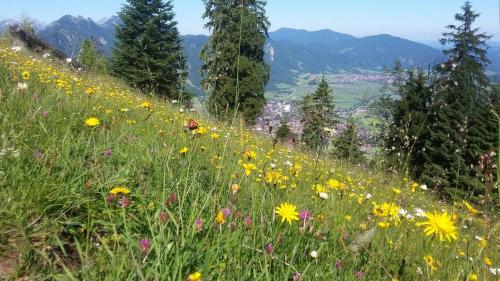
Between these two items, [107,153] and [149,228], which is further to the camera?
[107,153]

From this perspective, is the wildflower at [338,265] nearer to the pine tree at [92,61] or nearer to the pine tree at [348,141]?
the pine tree at [348,141]

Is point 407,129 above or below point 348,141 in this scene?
above

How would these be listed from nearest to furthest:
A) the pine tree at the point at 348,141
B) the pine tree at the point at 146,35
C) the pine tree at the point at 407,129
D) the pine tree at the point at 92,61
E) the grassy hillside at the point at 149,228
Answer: the grassy hillside at the point at 149,228, the pine tree at the point at 407,129, the pine tree at the point at 348,141, the pine tree at the point at 92,61, the pine tree at the point at 146,35

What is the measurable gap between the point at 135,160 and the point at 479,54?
3492 centimetres

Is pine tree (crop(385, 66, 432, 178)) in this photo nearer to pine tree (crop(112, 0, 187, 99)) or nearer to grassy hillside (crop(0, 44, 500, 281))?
grassy hillside (crop(0, 44, 500, 281))

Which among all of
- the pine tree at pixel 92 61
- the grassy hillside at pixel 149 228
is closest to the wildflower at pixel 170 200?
the grassy hillside at pixel 149 228

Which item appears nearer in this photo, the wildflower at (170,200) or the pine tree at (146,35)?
the wildflower at (170,200)

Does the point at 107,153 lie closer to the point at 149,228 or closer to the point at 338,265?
the point at 149,228

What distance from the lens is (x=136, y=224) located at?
67.4 inches

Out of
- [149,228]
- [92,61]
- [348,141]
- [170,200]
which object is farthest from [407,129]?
[92,61]

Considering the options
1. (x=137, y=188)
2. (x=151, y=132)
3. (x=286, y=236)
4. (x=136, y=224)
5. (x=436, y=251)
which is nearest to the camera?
(x=136, y=224)

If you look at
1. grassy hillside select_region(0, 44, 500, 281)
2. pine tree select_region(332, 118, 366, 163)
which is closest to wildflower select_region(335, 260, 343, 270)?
grassy hillside select_region(0, 44, 500, 281)

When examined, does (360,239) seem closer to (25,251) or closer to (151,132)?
(25,251)

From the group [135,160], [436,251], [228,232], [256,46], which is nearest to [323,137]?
[436,251]
